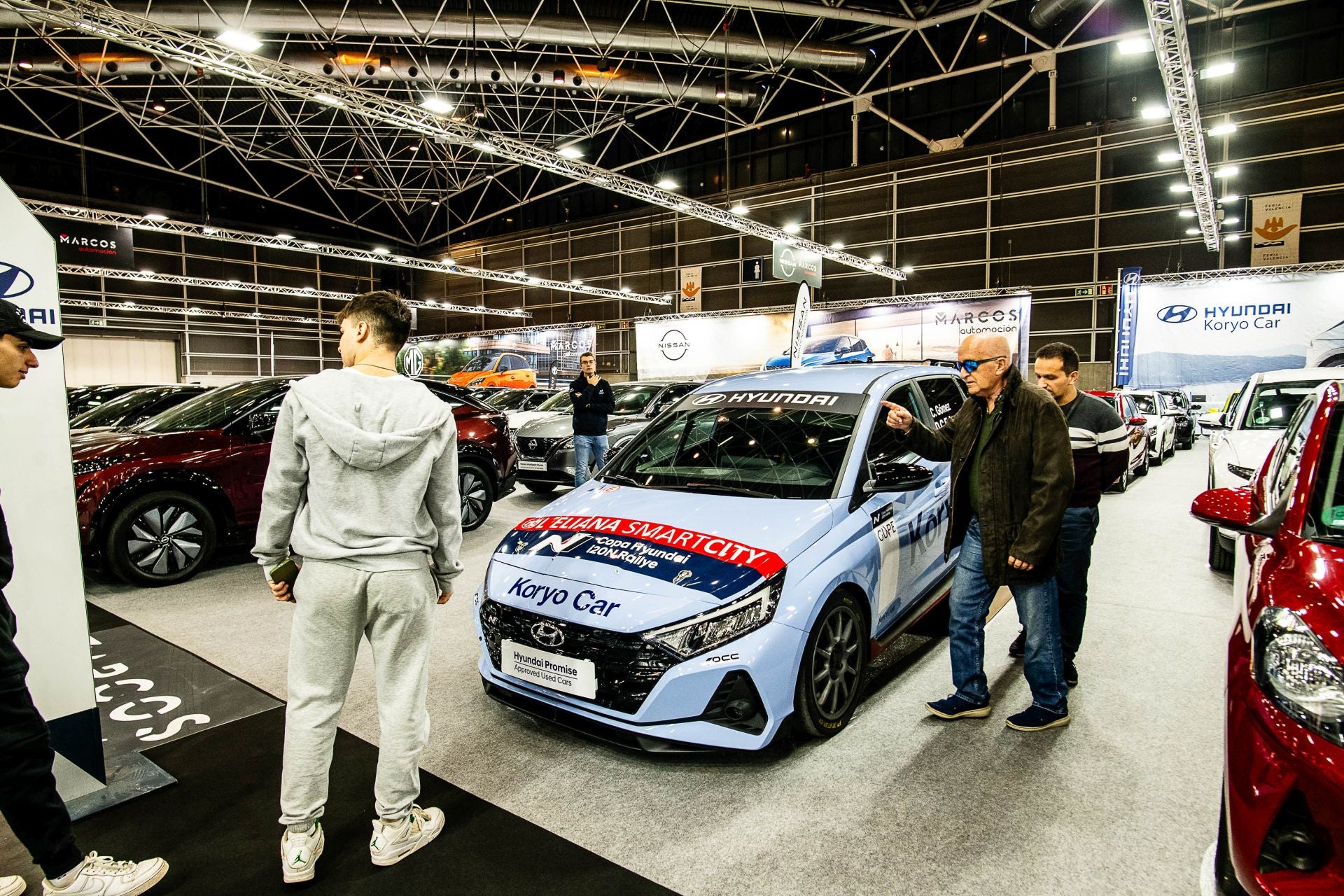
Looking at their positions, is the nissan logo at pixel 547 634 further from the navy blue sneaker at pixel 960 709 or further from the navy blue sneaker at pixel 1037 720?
the navy blue sneaker at pixel 1037 720

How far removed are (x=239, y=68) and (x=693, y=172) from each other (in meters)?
17.1

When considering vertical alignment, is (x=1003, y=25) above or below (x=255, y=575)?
above

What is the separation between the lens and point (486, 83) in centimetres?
1858

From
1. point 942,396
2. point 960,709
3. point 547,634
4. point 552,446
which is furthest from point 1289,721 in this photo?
point 552,446

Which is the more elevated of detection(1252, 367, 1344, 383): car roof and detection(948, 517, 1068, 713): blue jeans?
detection(1252, 367, 1344, 383): car roof

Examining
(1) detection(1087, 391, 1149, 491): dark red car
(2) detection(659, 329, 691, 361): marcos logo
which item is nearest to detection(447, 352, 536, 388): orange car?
(2) detection(659, 329, 691, 361): marcos logo

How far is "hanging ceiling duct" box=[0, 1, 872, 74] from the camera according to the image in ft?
48.9

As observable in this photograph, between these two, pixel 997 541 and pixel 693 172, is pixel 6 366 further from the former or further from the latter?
pixel 693 172

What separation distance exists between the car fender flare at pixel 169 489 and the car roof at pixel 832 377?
12.7 ft

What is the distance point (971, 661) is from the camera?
3.02 meters

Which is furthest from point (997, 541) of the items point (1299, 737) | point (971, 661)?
point (1299, 737)

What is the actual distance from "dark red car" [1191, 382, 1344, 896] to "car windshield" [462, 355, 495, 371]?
2746 cm

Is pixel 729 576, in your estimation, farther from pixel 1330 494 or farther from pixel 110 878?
pixel 110 878

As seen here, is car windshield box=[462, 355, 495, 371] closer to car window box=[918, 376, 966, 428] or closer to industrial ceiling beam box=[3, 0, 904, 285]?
industrial ceiling beam box=[3, 0, 904, 285]
